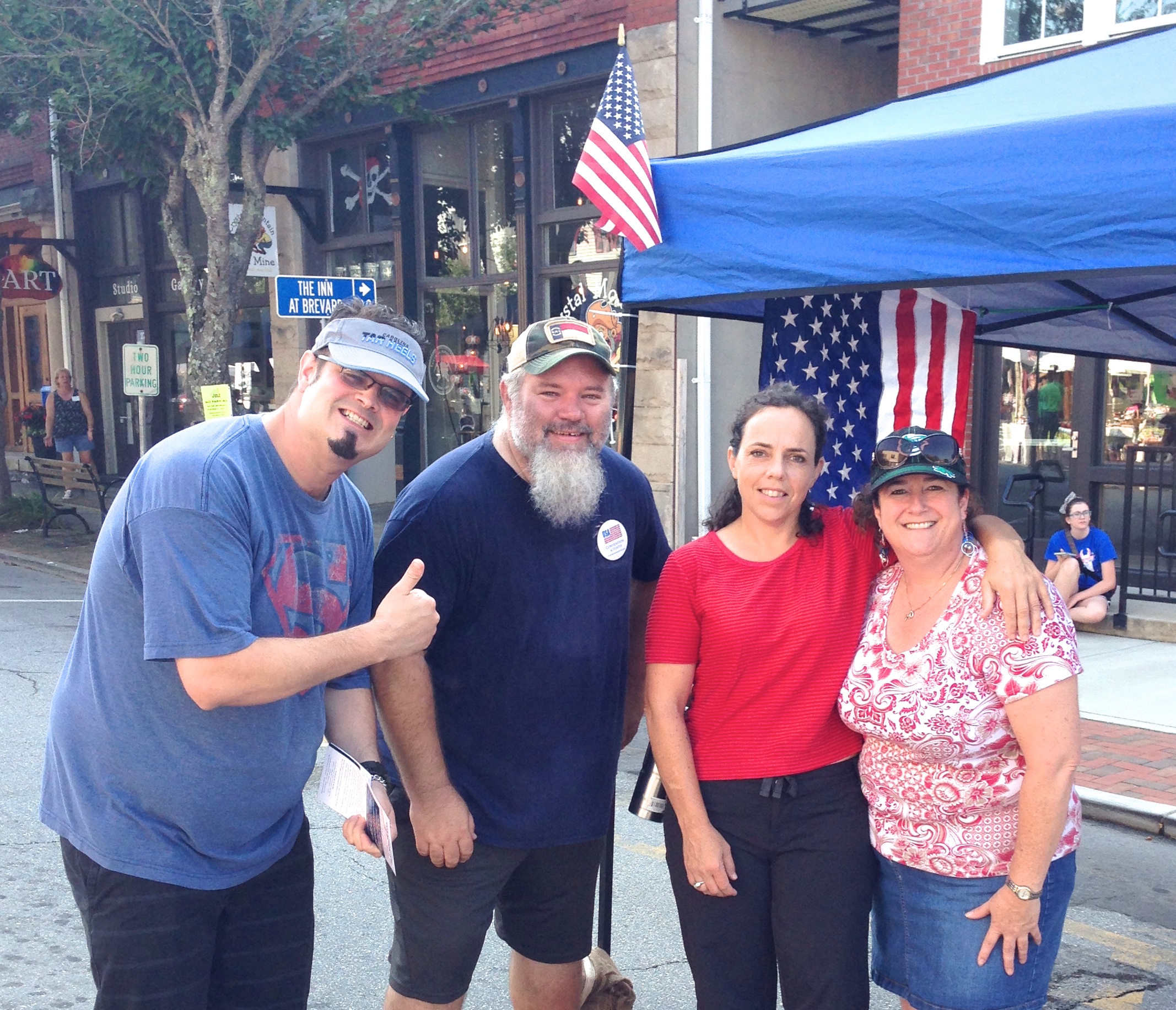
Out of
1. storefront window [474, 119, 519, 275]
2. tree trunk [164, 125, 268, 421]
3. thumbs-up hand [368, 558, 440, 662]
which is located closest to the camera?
thumbs-up hand [368, 558, 440, 662]

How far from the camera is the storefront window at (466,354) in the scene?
13430 mm

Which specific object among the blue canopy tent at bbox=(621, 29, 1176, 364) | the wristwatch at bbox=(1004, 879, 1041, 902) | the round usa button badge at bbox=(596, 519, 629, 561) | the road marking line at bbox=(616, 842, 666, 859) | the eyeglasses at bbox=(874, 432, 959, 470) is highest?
the blue canopy tent at bbox=(621, 29, 1176, 364)

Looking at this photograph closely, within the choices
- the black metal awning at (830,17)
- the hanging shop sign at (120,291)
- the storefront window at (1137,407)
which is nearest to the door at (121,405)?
the hanging shop sign at (120,291)

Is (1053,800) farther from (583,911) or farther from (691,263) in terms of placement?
(691,263)

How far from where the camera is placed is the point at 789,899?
2.52 meters

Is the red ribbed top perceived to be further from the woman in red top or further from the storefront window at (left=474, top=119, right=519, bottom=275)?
the storefront window at (left=474, top=119, right=519, bottom=275)

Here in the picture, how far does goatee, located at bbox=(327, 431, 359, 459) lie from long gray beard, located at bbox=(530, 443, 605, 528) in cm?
49

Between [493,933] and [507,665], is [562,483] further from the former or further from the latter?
[493,933]

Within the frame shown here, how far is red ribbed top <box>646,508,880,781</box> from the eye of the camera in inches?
100

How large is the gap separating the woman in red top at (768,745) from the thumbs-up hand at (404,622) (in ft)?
1.93

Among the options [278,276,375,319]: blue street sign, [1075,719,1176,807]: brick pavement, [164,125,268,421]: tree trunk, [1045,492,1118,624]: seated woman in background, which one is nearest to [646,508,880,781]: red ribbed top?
[1075,719,1176,807]: brick pavement

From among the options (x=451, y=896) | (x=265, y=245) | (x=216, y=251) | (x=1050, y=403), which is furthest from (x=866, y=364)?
(x=265, y=245)

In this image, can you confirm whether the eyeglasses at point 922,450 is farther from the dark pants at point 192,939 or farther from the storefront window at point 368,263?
the storefront window at point 368,263

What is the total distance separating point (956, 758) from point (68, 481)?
14.0m
